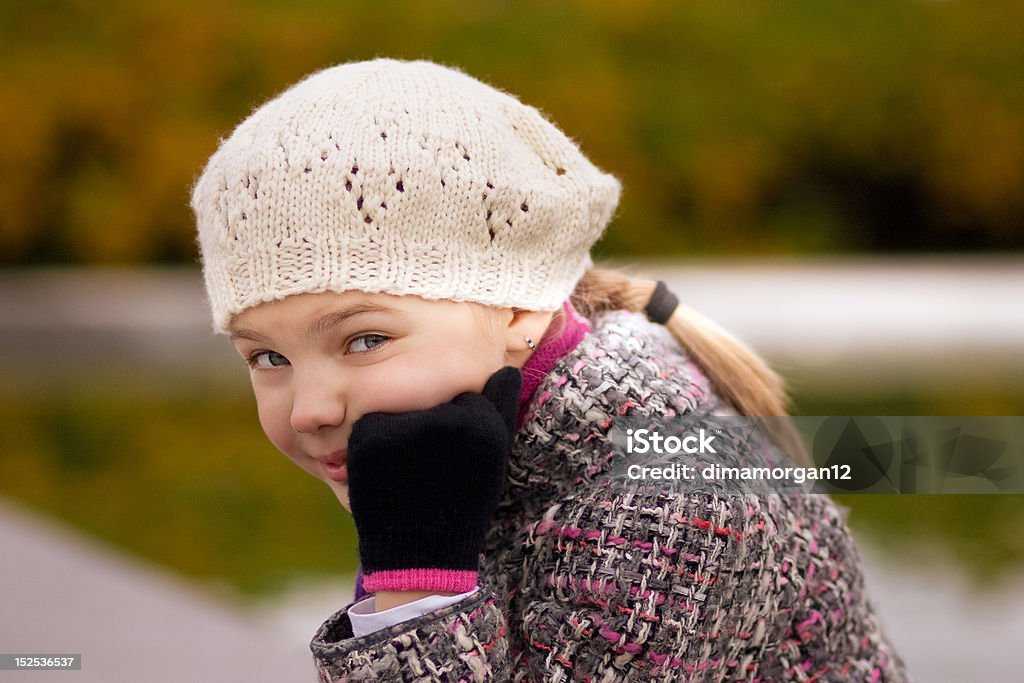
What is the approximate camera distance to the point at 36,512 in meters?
3.94

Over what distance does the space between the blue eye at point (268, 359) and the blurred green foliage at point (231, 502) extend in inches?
79.7

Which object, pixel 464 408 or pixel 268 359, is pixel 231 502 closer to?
pixel 268 359

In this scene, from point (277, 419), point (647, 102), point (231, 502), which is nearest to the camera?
point (277, 419)

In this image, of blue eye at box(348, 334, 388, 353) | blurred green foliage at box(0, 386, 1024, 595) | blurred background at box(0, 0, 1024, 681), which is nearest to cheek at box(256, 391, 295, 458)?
blue eye at box(348, 334, 388, 353)

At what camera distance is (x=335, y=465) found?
1.24 metres

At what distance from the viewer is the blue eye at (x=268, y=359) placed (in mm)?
1236

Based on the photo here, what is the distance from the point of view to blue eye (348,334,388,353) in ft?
3.86

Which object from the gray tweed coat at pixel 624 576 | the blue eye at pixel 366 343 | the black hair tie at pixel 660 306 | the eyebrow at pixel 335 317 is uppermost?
the black hair tie at pixel 660 306

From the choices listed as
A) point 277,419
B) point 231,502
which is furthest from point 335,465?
point 231,502

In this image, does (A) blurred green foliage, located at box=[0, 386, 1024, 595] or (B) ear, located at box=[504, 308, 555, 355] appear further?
(A) blurred green foliage, located at box=[0, 386, 1024, 595]

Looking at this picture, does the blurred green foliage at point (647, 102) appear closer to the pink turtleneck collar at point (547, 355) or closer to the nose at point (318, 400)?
the pink turtleneck collar at point (547, 355)

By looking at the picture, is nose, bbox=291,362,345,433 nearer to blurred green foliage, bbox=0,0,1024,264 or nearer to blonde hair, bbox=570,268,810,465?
blonde hair, bbox=570,268,810,465

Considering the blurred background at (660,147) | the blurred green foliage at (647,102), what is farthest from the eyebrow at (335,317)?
the blurred green foliage at (647,102)

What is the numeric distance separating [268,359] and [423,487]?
0.24 m
